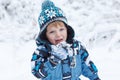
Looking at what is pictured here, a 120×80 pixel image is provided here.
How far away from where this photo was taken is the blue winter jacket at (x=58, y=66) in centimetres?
337

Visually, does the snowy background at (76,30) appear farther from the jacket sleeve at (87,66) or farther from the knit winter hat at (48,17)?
the knit winter hat at (48,17)

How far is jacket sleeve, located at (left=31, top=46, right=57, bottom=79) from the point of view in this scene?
336 cm

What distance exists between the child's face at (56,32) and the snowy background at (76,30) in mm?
1653

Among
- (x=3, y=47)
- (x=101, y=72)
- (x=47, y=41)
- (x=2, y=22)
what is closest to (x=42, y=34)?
(x=47, y=41)

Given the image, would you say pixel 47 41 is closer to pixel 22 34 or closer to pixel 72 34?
pixel 72 34

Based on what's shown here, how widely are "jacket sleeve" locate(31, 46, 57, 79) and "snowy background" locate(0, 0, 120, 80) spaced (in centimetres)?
160

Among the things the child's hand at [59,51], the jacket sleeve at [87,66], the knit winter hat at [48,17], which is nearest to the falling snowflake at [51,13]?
the knit winter hat at [48,17]

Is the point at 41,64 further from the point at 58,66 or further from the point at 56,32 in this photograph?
the point at 56,32

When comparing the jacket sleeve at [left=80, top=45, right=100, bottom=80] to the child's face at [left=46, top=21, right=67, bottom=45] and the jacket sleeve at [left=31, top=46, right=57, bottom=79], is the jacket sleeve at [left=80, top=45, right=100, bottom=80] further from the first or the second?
the jacket sleeve at [left=31, top=46, right=57, bottom=79]

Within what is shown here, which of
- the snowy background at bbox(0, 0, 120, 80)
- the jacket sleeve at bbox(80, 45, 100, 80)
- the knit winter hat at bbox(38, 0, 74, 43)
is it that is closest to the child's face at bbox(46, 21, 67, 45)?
the knit winter hat at bbox(38, 0, 74, 43)

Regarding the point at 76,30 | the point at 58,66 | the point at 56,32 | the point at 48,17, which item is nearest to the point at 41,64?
the point at 58,66

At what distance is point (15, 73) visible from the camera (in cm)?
519

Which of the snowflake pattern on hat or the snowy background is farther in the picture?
the snowy background

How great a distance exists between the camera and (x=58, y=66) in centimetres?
343
